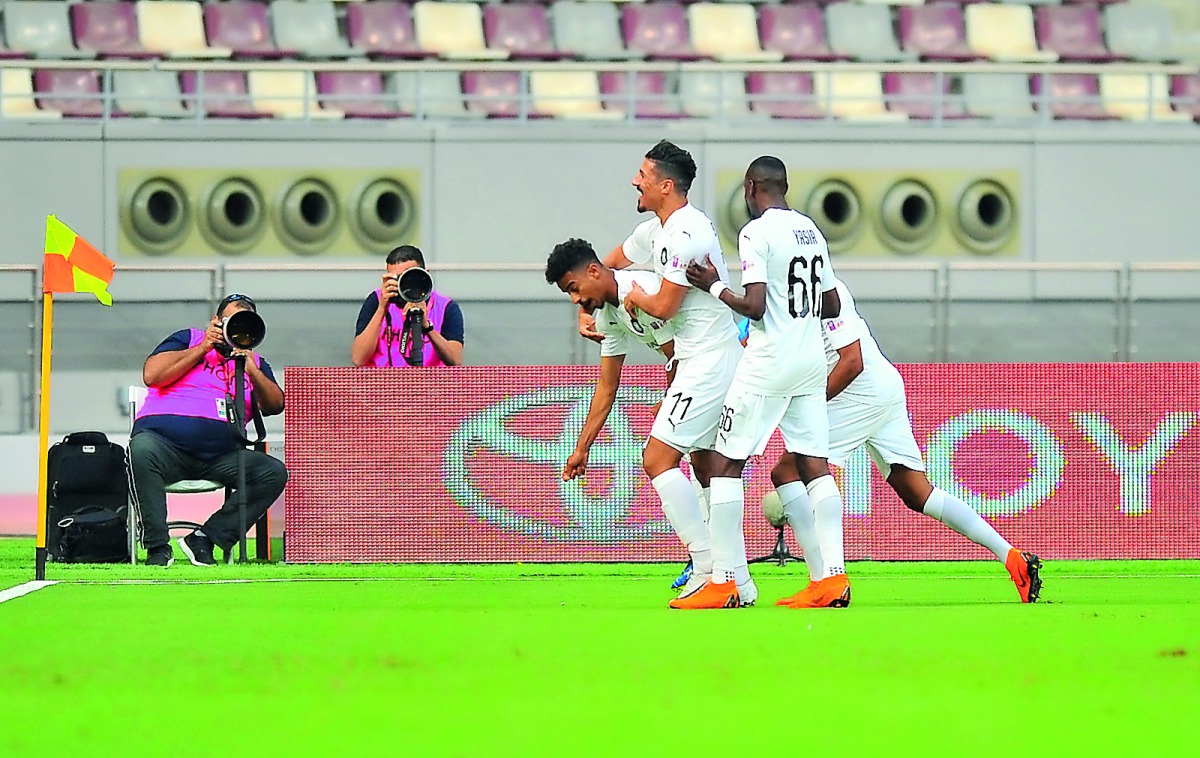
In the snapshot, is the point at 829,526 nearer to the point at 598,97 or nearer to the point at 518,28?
the point at 598,97

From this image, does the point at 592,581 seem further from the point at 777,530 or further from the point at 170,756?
the point at 170,756

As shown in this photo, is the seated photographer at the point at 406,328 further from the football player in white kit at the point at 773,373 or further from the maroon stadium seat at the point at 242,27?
the maroon stadium seat at the point at 242,27

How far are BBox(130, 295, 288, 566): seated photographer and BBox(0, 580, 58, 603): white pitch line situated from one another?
5.52 feet

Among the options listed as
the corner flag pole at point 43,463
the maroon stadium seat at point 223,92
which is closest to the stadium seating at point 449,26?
the maroon stadium seat at point 223,92

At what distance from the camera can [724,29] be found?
78.4 feet

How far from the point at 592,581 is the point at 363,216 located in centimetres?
1175

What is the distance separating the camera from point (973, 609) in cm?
724

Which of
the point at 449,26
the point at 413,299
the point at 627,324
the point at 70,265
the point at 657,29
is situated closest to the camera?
the point at 627,324

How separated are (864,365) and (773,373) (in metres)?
0.97

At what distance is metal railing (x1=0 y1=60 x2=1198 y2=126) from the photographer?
776 inches

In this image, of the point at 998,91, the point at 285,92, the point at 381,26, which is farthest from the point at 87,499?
the point at 998,91

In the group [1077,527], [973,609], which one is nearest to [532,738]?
[973,609]

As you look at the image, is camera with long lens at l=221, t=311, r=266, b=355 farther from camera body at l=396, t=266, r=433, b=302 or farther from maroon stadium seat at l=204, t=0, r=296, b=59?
maroon stadium seat at l=204, t=0, r=296, b=59

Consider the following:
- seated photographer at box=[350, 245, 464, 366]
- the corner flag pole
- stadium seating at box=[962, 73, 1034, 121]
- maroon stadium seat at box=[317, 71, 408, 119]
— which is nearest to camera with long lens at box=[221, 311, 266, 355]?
seated photographer at box=[350, 245, 464, 366]
